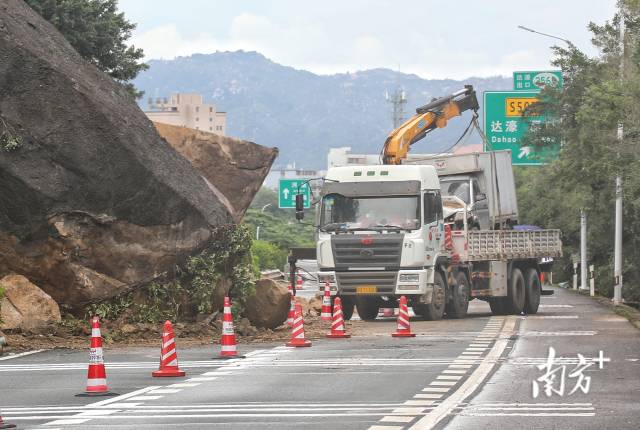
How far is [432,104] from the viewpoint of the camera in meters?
39.9

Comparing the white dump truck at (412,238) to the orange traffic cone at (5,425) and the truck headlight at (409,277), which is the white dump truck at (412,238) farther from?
the orange traffic cone at (5,425)

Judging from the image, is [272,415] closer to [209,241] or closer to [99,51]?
[209,241]

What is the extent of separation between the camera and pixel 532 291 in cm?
3734

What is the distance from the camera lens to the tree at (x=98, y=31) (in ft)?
107

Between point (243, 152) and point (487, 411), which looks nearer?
point (487, 411)

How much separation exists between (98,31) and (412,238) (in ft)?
31.2

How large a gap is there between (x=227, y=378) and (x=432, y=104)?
75.4 feet

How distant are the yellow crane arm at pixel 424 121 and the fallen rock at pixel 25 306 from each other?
1441 centimetres

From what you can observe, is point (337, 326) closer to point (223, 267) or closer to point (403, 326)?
point (403, 326)

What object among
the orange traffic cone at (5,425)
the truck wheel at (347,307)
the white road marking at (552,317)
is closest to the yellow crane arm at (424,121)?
the truck wheel at (347,307)

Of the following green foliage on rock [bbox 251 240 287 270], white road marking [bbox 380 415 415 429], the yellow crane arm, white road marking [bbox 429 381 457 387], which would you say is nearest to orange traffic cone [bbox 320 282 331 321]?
the yellow crane arm

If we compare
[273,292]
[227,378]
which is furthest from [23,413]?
[273,292]

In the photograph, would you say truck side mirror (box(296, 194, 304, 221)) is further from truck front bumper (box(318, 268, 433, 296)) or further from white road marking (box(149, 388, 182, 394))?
white road marking (box(149, 388, 182, 394))

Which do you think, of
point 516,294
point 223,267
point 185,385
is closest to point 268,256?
point 516,294
